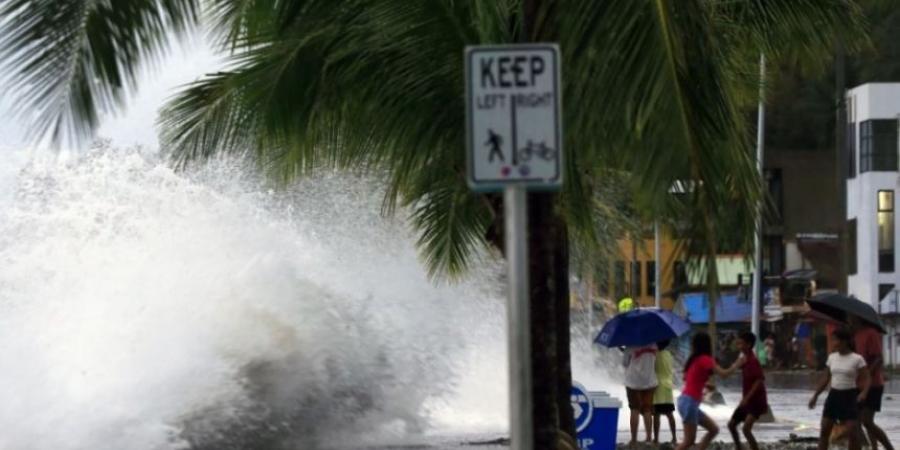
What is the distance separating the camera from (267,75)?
12469 mm

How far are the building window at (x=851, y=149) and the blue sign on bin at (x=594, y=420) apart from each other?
48195 mm

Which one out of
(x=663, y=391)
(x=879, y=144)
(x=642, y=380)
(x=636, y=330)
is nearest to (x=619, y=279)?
(x=663, y=391)

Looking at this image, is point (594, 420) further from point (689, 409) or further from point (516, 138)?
point (516, 138)

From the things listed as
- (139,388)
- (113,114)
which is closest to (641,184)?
(113,114)

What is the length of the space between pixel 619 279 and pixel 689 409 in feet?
43.4

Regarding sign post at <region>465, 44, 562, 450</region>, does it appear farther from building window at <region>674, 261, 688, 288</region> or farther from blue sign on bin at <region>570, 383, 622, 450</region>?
blue sign on bin at <region>570, 383, 622, 450</region>

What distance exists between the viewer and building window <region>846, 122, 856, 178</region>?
205 feet

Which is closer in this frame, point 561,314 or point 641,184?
point 641,184

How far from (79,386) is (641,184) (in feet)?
38.4

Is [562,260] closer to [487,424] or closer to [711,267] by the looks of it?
[711,267]

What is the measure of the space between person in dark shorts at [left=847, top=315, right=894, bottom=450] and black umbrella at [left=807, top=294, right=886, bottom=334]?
0.09 m

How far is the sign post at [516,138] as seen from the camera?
711 cm

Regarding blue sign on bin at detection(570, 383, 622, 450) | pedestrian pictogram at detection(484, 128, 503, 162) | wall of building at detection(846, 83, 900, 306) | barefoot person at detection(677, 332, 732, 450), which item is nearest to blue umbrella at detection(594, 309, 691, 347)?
barefoot person at detection(677, 332, 732, 450)

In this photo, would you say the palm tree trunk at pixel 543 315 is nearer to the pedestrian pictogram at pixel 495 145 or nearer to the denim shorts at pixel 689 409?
the pedestrian pictogram at pixel 495 145
